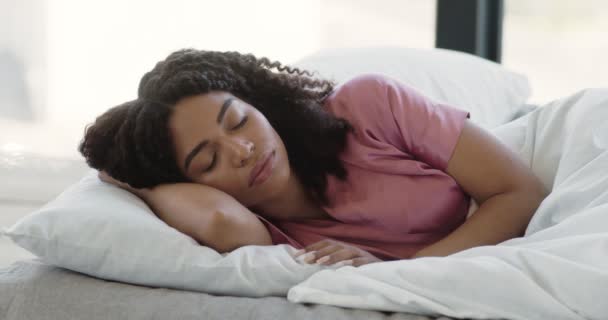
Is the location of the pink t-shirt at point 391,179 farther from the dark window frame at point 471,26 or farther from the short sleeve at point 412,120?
the dark window frame at point 471,26

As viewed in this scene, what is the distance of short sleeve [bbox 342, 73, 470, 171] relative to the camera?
1357 mm

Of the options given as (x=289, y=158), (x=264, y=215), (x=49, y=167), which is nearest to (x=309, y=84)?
(x=289, y=158)

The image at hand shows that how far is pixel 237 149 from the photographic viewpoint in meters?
1.26

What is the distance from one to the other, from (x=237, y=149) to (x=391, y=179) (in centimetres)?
27

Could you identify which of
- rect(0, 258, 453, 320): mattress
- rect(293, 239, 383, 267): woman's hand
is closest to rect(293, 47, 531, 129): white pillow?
rect(293, 239, 383, 267): woman's hand

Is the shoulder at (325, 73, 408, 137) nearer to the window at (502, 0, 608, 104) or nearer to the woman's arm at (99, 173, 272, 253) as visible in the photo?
the woman's arm at (99, 173, 272, 253)

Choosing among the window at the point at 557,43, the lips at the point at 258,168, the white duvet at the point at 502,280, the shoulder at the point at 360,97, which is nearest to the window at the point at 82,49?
the window at the point at 557,43

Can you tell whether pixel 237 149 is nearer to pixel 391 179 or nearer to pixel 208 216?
pixel 208 216

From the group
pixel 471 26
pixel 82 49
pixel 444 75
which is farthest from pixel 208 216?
pixel 471 26

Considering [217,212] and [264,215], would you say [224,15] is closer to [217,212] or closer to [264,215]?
[264,215]

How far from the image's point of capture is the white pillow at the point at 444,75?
195 centimetres

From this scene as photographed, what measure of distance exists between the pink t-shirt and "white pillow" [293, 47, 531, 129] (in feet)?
1.54

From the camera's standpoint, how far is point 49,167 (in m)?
2.45

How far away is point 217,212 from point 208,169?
0.35 ft
